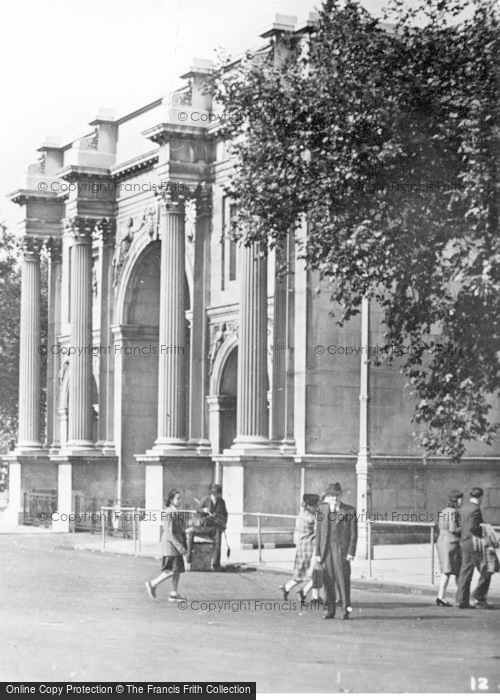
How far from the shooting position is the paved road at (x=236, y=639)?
524 inches

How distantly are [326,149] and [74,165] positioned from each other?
75.1ft

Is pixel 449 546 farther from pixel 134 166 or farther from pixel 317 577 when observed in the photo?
pixel 134 166

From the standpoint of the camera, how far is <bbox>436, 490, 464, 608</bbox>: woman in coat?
20.7 m

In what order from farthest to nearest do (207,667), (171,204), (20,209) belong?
1. (20,209)
2. (171,204)
3. (207,667)

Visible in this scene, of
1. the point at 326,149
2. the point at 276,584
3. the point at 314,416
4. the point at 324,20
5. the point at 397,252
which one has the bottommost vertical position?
the point at 276,584

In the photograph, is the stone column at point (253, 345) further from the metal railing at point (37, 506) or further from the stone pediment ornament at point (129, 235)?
the metal railing at point (37, 506)

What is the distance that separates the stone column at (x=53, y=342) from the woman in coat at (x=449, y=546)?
28693mm

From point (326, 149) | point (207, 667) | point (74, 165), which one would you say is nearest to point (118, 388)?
point (74, 165)

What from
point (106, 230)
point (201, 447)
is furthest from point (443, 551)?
point (106, 230)

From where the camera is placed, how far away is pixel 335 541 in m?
18.9

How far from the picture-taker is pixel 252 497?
32656 millimetres

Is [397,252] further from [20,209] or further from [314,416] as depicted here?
[20,209]

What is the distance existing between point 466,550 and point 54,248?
98.8 feet

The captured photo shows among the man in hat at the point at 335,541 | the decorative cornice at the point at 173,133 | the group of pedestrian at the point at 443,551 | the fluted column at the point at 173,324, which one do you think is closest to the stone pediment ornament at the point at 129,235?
the fluted column at the point at 173,324
